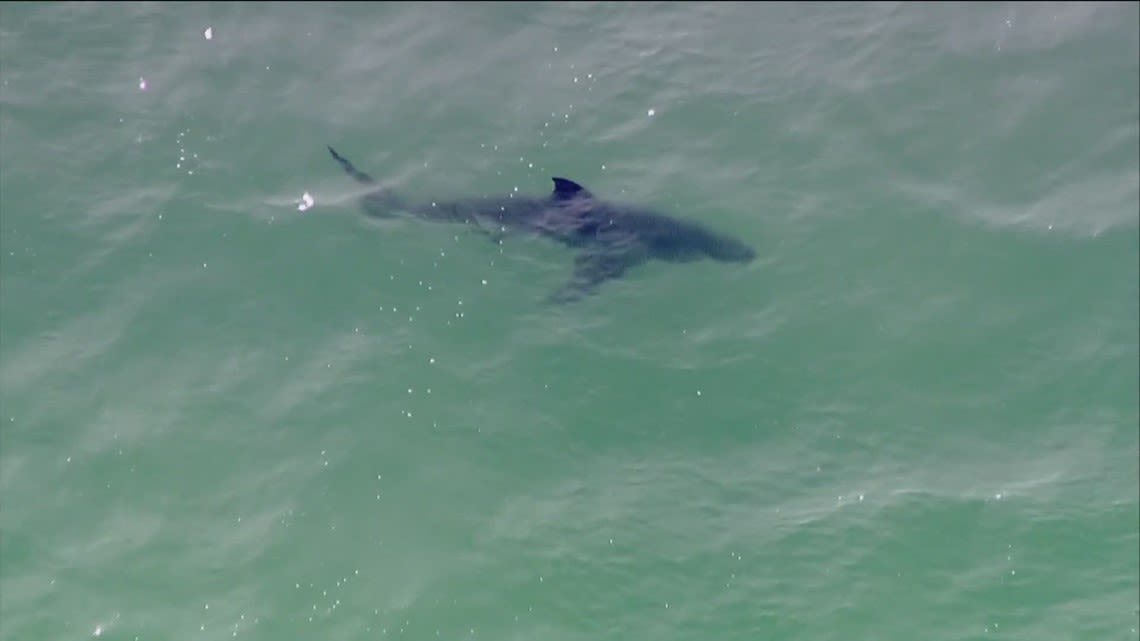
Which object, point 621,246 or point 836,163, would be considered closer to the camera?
point 621,246

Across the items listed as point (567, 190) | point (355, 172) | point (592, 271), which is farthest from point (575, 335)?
point (355, 172)

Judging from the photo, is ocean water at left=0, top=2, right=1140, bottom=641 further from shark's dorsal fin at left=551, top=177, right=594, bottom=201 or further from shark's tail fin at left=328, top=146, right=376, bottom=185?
shark's dorsal fin at left=551, top=177, right=594, bottom=201

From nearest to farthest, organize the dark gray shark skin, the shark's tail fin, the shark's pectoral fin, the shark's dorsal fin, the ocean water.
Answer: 1. the ocean water
2. the shark's pectoral fin
3. the shark's dorsal fin
4. the dark gray shark skin
5. the shark's tail fin

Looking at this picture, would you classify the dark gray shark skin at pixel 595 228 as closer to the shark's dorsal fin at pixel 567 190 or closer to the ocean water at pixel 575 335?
the shark's dorsal fin at pixel 567 190

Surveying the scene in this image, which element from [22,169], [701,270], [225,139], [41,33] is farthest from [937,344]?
[41,33]

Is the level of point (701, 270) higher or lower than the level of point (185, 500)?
higher

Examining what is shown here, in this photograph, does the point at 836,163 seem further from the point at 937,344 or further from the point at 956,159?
the point at 937,344

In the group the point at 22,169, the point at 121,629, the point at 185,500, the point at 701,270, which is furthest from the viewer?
the point at 22,169

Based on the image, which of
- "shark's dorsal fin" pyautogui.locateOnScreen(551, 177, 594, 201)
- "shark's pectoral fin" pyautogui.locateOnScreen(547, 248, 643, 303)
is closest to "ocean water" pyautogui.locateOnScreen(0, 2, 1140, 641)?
"shark's pectoral fin" pyautogui.locateOnScreen(547, 248, 643, 303)
